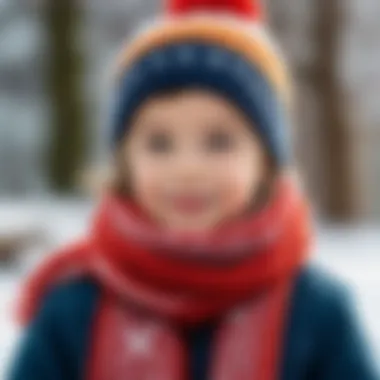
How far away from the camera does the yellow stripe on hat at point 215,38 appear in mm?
1405

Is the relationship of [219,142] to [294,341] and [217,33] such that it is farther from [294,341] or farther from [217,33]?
[294,341]

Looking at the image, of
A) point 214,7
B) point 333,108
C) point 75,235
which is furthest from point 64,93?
point 214,7

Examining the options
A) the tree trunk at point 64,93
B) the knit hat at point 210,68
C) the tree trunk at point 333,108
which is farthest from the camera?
the tree trunk at point 64,93

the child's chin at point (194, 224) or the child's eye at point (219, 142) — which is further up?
the child's eye at point (219, 142)

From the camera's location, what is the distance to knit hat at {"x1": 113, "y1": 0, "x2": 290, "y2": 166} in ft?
4.58

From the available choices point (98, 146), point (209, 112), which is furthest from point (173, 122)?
point (98, 146)

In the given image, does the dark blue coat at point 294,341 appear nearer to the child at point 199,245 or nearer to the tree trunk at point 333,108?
the child at point 199,245

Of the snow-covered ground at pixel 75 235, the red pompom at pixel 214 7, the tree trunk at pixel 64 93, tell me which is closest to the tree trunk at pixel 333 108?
the snow-covered ground at pixel 75 235

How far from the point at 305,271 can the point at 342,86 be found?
92.5 inches

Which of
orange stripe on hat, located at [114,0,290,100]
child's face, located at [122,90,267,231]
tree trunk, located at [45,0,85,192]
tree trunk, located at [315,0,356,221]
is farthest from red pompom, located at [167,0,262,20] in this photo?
tree trunk, located at [45,0,85,192]

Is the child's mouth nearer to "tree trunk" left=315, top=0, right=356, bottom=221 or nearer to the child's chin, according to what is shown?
the child's chin

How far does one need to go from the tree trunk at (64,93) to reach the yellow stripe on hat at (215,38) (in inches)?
104

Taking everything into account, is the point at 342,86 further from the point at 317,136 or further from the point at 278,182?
the point at 278,182

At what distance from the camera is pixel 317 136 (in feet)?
13.0
